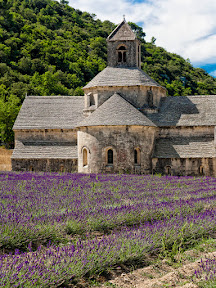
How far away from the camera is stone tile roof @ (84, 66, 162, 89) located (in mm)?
29953

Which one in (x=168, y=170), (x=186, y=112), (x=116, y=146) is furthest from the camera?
Answer: (x=186, y=112)

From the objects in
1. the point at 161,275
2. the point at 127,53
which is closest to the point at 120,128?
the point at 127,53

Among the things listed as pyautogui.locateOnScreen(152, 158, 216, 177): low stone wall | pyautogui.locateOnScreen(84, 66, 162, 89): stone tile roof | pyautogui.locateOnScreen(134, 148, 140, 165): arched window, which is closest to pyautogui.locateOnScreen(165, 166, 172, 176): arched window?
pyautogui.locateOnScreen(152, 158, 216, 177): low stone wall

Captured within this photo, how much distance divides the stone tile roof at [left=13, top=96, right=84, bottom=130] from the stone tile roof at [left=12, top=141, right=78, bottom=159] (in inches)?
57.0

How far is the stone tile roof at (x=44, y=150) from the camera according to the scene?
2992 cm

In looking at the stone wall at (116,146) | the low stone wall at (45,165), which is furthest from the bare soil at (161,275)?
the low stone wall at (45,165)

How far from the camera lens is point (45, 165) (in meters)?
30.0

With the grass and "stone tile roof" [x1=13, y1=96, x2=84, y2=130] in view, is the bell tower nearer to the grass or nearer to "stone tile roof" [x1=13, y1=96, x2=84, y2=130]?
"stone tile roof" [x1=13, y1=96, x2=84, y2=130]

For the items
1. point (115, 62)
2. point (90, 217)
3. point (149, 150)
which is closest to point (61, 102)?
point (115, 62)

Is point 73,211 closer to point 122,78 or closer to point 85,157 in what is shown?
point 85,157

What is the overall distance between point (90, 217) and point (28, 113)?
24.5 metres

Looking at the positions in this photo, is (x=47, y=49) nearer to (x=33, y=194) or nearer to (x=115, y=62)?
(x=115, y=62)

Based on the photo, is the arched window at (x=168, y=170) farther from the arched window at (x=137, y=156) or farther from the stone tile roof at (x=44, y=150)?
the stone tile roof at (x=44, y=150)

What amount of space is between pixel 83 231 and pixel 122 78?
74.4 feet
